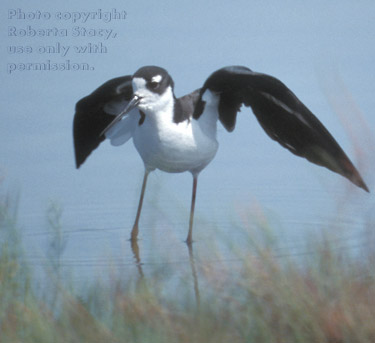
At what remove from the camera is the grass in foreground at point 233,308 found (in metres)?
2.51

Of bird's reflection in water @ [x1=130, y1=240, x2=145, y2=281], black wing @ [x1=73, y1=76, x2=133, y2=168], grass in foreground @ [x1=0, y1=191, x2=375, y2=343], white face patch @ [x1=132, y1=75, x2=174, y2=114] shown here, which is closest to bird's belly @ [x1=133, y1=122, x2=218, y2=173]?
white face patch @ [x1=132, y1=75, x2=174, y2=114]

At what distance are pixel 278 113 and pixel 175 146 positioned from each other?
72cm

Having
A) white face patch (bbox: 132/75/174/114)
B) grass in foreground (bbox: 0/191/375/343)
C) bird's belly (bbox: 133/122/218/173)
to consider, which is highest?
white face patch (bbox: 132/75/174/114)

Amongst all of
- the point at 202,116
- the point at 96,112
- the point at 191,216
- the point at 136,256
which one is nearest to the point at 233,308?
the point at 136,256

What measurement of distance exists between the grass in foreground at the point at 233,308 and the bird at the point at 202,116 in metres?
1.79

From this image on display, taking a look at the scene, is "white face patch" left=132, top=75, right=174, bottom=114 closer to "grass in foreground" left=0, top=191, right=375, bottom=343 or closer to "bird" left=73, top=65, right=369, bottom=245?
"bird" left=73, top=65, right=369, bottom=245

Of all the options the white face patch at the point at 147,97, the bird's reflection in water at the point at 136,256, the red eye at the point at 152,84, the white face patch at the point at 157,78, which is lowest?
the bird's reflection in water at the point at 136,256

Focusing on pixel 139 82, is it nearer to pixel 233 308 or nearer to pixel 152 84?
pixel 152 84

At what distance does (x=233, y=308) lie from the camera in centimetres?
267

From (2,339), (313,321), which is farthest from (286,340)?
(2,339)

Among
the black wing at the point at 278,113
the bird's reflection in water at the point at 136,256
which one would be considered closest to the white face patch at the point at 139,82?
the black wing at the point at 278,113

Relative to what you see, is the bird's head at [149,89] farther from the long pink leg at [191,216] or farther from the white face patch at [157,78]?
the long pink leg at [191,216]

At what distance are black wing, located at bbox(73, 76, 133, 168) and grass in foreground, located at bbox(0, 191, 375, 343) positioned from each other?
2684 millimetres

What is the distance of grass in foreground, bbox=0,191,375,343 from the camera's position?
2.51 m
